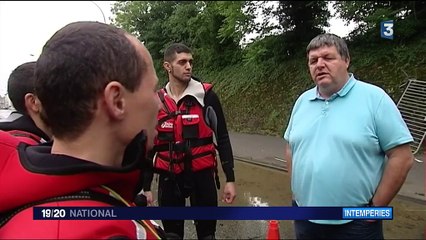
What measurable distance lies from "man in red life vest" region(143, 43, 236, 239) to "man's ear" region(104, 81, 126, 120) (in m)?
1.58

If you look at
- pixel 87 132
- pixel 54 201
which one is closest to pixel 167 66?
pixel 87 132

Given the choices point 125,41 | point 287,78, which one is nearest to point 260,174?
point 287,78

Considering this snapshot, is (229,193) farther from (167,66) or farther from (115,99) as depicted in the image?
(115,99)

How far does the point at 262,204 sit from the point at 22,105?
7.37 feet

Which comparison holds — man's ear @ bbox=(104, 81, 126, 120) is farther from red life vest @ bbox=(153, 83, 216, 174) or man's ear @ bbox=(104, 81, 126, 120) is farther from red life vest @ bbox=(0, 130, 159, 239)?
red life vest @ bbox=(153, 83, 216, 174)

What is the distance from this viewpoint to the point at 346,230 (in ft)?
5.23

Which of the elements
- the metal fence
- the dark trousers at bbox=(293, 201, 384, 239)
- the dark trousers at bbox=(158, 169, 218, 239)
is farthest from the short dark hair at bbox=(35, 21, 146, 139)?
the dark trousers at bbox=(158, 169, 218, 239)

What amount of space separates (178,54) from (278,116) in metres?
1.60

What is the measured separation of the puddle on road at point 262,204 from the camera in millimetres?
1708

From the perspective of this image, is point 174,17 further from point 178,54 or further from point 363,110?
point 363,110

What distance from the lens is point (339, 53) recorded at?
Answer: 1757mm

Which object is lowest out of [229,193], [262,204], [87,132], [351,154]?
[262,204]

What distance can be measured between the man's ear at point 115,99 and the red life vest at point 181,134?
5.49ft

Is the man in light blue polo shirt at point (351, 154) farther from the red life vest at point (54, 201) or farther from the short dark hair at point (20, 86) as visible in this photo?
the short dark hair at point (20, 86)
